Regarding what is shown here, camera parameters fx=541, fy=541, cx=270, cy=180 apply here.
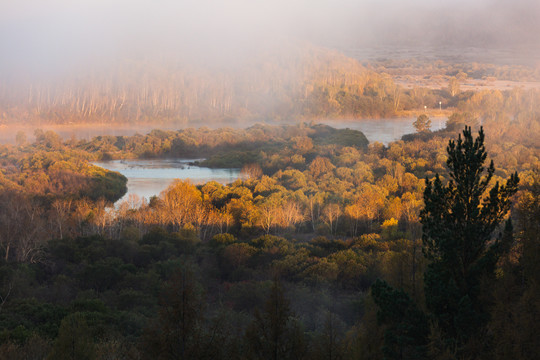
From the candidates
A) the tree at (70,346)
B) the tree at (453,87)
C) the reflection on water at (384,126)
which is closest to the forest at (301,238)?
the tree at (70,346)

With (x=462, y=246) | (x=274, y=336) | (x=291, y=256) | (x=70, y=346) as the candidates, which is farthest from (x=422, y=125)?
(x=70, y=346)

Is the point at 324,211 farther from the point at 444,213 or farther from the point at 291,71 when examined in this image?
the point at 291,71

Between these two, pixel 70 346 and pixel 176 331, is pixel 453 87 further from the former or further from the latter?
pixel 70 346

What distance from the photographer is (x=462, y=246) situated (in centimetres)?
830

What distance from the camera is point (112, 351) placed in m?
9.55

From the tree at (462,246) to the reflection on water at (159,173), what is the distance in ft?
88.0

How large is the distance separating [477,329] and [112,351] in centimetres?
609

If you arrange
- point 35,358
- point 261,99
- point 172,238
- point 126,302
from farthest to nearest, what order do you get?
point 261,99 < point 172,238 < point 126,302 < point 35,358

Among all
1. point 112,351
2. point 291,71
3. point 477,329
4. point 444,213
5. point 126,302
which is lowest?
point 126,302

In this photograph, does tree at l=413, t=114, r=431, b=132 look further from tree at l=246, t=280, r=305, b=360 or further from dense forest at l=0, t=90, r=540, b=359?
tree at l=246, t=280, r=305, b=360

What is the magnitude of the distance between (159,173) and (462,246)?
37740mm

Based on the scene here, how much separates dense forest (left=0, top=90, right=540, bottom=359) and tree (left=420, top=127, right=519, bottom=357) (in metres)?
0.02

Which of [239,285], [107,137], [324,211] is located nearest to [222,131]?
[107,137]

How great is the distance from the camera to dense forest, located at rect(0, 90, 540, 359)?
25.2 feet
